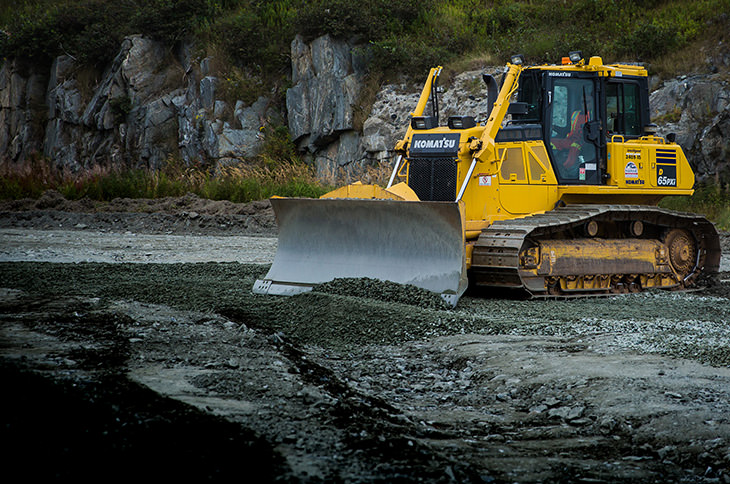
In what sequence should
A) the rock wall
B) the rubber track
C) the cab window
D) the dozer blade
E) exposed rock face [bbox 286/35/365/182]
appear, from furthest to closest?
exposed rock face [bbox 286/35/365/182]
the rock wall
the cab window
the rubber track
the dozer blade

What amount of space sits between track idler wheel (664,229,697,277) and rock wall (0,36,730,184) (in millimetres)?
7345

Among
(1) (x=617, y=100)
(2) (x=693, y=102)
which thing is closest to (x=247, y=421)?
(1) (x=617, y=100)

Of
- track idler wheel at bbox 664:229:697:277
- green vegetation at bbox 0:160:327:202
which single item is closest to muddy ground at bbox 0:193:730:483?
track idler wheel at bbox 664:229:697:277

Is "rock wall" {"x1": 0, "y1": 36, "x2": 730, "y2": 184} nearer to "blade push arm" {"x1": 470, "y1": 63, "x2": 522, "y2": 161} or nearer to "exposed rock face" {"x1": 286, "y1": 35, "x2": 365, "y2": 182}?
"exposed rock face" {"x1": 286, "y1": 35, "x2": 365, "y2": 182}

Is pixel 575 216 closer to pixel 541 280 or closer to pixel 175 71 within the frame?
pixel 541 280

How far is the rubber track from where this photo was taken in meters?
7.90

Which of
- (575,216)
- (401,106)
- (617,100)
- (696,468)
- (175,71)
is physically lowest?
(696,468)

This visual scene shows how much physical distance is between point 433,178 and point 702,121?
10.4 m

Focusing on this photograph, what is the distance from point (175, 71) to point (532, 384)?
80.4 feet

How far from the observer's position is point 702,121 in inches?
655

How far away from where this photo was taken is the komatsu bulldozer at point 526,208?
26.0 ft

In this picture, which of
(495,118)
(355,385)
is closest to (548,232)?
(495,118)

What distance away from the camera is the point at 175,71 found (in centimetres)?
2669

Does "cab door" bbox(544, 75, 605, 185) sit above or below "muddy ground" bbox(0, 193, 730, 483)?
above
